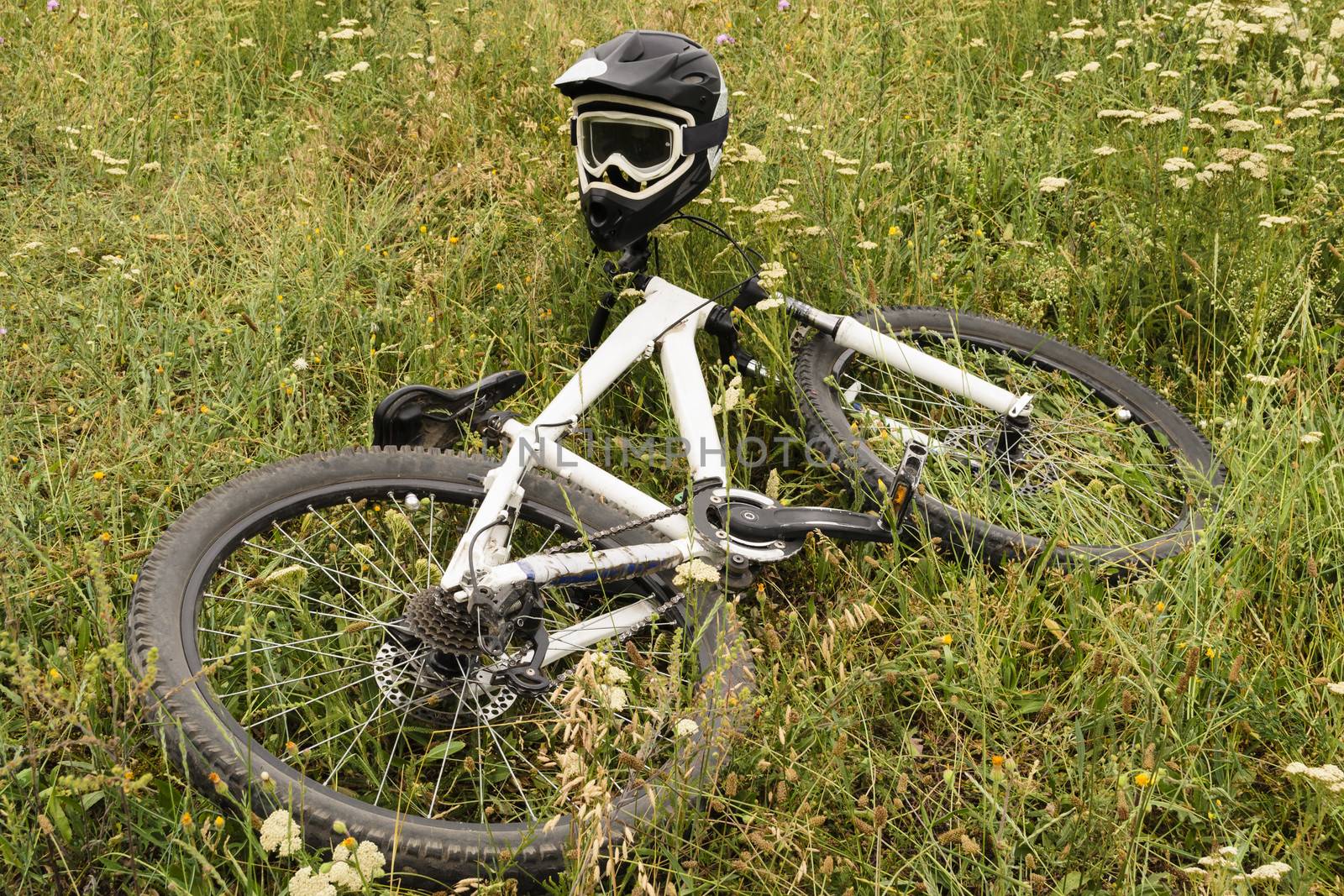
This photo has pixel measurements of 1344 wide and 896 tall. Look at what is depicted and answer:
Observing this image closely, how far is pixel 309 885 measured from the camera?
1605mm

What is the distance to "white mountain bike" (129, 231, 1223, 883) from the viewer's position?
2.02m

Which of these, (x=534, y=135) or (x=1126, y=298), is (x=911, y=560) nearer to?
(x=1126, y=298)

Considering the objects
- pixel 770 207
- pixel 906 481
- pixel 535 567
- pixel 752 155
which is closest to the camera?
pixel 535 567

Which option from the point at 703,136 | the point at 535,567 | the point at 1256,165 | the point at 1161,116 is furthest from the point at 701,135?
the point at 1256,165

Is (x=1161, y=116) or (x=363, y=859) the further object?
(x=1161, y=116)

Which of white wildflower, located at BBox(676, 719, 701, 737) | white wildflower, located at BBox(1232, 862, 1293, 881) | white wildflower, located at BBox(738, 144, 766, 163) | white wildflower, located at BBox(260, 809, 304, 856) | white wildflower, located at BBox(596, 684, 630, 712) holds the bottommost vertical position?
white wildflower, located at BBox(1232, 862, 1293, 881)

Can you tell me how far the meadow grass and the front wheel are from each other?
0.11 metres

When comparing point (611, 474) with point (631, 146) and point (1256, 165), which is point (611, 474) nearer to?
point (631, 146)

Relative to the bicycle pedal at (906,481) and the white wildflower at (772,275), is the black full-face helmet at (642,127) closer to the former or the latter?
the white wildflower at (772,275)

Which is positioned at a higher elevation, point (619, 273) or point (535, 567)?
point (619, 273)

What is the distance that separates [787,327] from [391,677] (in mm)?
1476

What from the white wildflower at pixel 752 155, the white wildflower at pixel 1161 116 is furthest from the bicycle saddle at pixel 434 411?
the white wildflower at pixel 1161 116

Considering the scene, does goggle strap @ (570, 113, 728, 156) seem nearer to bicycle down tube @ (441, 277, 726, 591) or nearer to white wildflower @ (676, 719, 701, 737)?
bicycle down tube @ (441, 277, 726, 591)

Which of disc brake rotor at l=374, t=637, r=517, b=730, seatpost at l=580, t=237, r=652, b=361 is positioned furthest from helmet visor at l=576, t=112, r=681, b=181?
disc brake rotor at l=374, t=637, r=517, b=730
